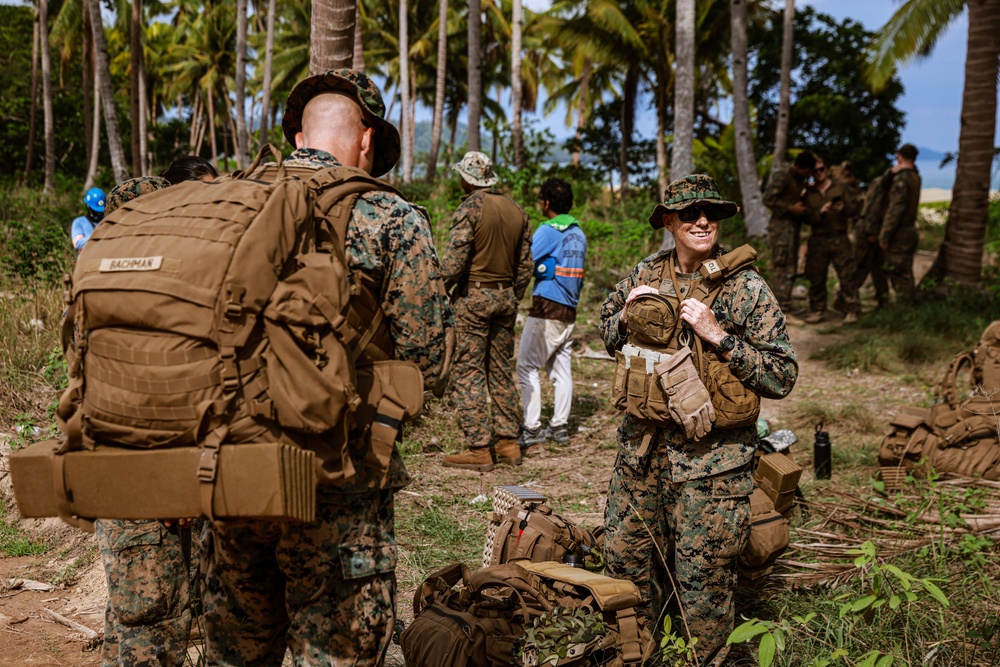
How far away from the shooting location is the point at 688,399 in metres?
3.21

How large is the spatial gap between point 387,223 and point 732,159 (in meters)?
19.6

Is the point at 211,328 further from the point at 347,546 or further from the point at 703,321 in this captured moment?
the point at 703,321

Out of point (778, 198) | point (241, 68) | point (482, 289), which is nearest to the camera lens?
point (482, 289)

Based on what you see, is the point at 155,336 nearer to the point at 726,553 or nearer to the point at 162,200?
the point at 162,200

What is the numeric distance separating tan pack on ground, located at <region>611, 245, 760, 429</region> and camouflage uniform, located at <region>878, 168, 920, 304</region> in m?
8.39

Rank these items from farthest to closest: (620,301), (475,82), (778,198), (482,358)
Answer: (475,82), (778,198), (482,358), (620,301)

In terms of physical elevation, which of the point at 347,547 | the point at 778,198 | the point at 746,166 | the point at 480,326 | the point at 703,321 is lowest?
the point at 347,547

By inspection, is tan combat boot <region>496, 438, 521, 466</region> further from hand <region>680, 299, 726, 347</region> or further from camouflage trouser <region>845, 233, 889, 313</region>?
camouflage trouser <region>845, 233, 889, 313</region>

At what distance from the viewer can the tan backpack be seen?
6.21 ft

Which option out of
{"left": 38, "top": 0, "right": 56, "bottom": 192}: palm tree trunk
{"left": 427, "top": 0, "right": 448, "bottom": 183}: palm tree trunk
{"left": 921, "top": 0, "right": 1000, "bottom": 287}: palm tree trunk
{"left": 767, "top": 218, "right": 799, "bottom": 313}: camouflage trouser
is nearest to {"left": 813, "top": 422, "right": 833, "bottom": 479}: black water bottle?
{"left": 767, "top": 218, "right": 799, "bottom": 313}: camouflage trouser

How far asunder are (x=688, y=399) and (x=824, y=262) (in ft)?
28.7

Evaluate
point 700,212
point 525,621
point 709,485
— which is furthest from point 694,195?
point 525,621

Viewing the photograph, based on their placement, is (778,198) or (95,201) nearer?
(95,201)

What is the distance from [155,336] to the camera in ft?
6.23
